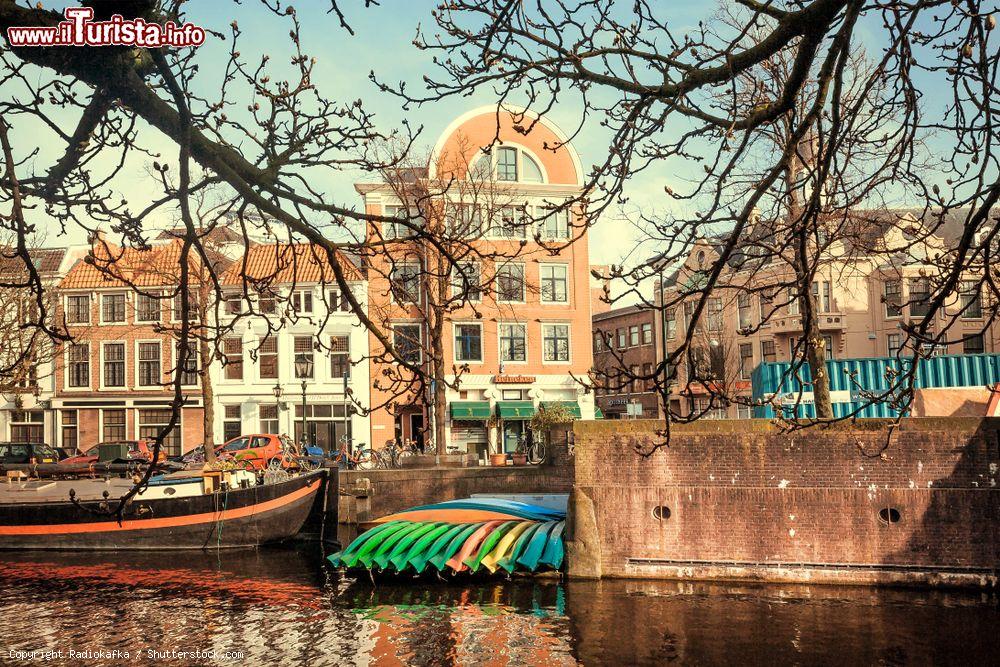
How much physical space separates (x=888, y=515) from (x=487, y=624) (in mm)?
6481

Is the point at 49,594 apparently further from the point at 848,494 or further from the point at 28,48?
the point at 28,48

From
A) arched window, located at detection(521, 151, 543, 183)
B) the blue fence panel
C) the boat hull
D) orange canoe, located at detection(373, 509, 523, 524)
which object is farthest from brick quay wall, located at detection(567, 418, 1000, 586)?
arched window, located at detection(521, 151, 543, 183)

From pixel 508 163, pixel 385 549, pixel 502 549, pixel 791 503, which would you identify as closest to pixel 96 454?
pixel 508 163

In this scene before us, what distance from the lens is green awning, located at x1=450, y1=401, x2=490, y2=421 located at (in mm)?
37594

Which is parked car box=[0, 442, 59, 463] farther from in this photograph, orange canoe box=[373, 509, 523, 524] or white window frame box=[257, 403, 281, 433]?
orange canoe box=[373, 509, 523, 524]

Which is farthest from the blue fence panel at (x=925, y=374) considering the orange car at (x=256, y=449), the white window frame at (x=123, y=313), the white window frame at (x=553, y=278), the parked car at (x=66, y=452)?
the white window frame at (x=123, y=313)

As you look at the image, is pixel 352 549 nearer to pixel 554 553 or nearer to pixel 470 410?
pixel 554 553

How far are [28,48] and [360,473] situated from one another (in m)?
21.0

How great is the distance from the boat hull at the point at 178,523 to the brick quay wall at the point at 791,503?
9.18 meters

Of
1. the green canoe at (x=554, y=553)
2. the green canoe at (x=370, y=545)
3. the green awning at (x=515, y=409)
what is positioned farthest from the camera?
the green awning at (x=515, y=409)

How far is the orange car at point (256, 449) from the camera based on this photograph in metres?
29.2

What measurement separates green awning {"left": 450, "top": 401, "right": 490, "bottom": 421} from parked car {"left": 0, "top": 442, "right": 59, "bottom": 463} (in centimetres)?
1478

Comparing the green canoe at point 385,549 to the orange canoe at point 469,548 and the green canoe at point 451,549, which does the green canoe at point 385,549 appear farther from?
the orange canoe at point 469,548

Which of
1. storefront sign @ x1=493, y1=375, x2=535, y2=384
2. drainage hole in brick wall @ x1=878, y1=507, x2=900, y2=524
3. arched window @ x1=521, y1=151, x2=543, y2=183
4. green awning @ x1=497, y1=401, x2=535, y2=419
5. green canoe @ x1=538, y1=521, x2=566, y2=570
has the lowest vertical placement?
green canoe @ x1=538, y1=521, x2=566, y2=570
